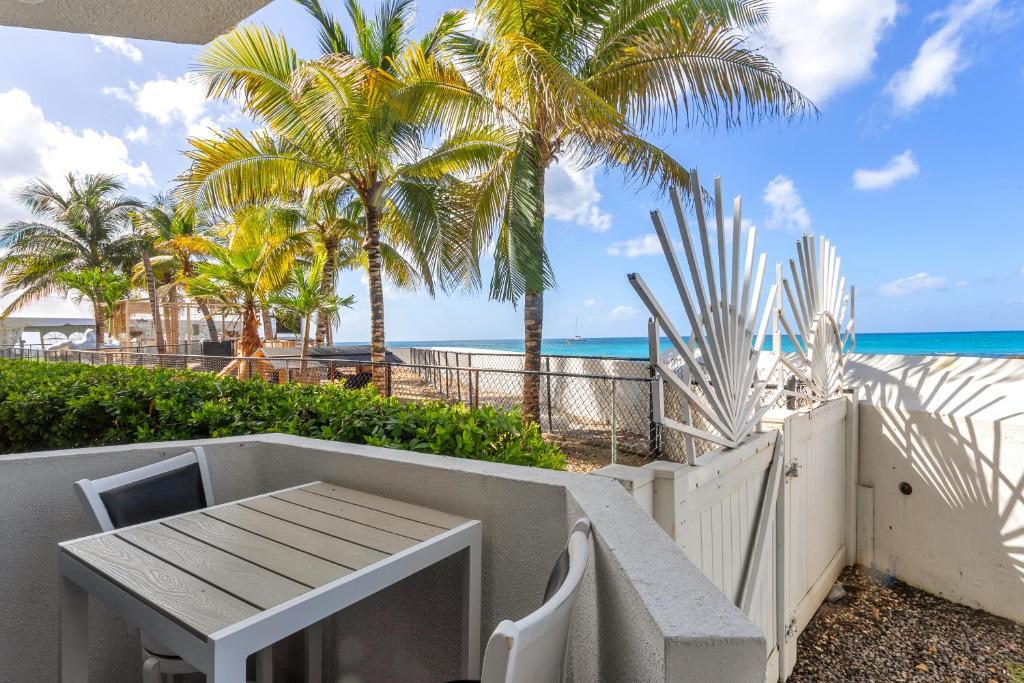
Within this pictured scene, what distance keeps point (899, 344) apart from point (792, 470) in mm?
63565

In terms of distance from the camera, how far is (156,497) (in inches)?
78.7

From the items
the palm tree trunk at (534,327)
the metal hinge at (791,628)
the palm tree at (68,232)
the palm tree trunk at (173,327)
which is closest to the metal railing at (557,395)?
the palm tree trunk at (534,327)

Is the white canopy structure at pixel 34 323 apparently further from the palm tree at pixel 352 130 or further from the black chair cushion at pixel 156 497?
the black chair cushion at pixel 156 497

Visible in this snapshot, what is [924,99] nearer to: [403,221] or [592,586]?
[403,221]

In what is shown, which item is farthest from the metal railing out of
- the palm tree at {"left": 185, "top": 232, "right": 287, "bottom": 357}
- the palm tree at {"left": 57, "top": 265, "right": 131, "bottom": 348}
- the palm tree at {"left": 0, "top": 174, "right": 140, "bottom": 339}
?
the palm tree at {"left": 0, "top": 174, "right": 140, "bottom": 339}

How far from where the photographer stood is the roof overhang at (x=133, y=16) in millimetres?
2080

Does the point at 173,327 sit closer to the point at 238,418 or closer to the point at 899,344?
the point at 238,418

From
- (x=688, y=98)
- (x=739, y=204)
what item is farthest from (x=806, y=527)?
(x=688, y=98)

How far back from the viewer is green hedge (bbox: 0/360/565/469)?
99.1 inches

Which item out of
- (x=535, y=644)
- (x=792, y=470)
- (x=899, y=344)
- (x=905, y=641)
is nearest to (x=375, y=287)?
(x=792, y=470)

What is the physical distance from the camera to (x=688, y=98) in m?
7.48

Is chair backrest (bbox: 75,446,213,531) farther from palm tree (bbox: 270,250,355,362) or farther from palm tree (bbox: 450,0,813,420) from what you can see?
palm tree (bbox: 270,250,355,362)

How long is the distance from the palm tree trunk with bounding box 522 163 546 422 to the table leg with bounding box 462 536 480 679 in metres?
4.77

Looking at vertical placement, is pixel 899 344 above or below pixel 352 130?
below
